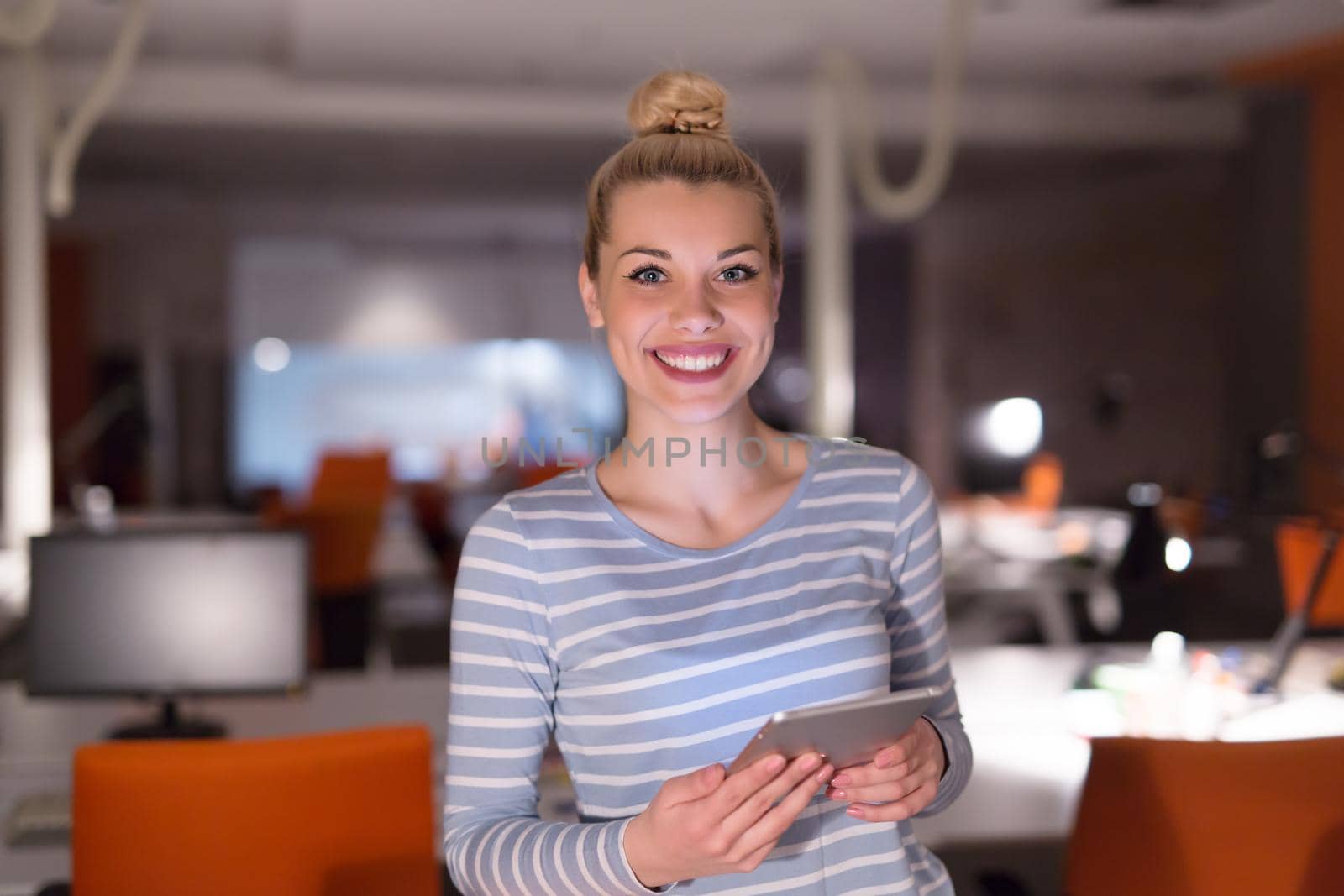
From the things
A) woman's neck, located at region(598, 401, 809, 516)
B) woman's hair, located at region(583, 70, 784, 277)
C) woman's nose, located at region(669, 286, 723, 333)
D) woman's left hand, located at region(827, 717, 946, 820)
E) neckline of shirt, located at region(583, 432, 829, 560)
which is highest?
woman's hair, located at region(583, 70, 784, 277)

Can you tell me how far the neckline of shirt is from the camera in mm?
1387

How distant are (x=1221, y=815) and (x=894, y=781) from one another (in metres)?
0.58

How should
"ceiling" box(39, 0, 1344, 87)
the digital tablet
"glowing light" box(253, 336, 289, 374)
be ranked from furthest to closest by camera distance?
"glowing light" box(253, 336, 289, 374) < "ceiling" box(39, 0, 1344, 87) < the digital tablet

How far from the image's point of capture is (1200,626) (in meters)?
7.79

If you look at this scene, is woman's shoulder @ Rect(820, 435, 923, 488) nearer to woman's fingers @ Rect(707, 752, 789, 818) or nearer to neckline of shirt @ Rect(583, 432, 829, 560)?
neckline of shirt @ Rect(583, 432, 829, 560)

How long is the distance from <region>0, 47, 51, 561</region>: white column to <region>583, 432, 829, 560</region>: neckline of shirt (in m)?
6.62

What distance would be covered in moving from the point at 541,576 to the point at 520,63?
686 cm

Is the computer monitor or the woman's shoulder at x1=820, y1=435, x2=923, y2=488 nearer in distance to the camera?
the woman's shoulder at x1=820, y1=435, x2=923, y2=488

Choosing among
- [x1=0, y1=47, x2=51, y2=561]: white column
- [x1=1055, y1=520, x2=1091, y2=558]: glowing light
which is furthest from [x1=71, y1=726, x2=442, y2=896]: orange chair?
[x1=0, y1=47, x2=51, y2=561]: white column

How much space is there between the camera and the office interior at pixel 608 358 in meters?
2.57

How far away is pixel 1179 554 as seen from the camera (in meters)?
2.56

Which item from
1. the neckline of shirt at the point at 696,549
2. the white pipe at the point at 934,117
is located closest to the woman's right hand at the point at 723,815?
the neckline of shirt at the point at 696,549

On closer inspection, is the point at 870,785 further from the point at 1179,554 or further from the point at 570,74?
the point at 570,74

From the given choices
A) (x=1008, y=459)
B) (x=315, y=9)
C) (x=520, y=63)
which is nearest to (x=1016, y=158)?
(x=1008, y=459)
